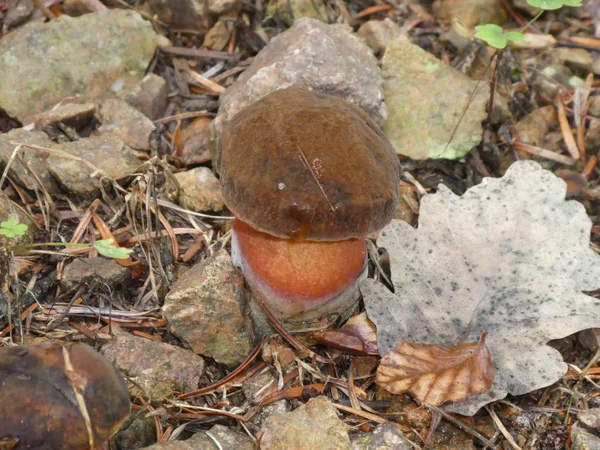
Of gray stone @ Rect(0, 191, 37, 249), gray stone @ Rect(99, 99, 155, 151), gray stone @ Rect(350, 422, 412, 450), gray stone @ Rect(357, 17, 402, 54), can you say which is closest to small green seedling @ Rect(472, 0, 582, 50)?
gray stone @ Rect(357, 17, 402, 54)

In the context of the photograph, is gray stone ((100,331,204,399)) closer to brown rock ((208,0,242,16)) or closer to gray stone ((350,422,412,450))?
gray stone ((350,422,412,450))

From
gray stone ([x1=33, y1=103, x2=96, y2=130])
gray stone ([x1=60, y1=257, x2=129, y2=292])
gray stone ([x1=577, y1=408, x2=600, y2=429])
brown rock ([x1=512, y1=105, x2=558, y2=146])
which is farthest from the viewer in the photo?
Answer: brown rock ([x1=512, y1=105, x2=558, y2=146])

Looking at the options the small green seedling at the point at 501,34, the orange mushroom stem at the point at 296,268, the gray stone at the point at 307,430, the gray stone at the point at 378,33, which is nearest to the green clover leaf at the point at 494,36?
the small green seedling at the point at 501,34

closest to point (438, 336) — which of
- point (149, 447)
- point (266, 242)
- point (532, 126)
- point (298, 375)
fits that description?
point (298, 375)

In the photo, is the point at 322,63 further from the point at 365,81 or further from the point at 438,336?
the point at 438,336

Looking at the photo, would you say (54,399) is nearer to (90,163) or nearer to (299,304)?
(299,304)

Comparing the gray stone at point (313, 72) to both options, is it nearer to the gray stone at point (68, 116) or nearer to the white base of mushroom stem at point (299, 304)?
the gray stone at point (68, 116)

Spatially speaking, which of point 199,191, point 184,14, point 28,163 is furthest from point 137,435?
point 184,14
